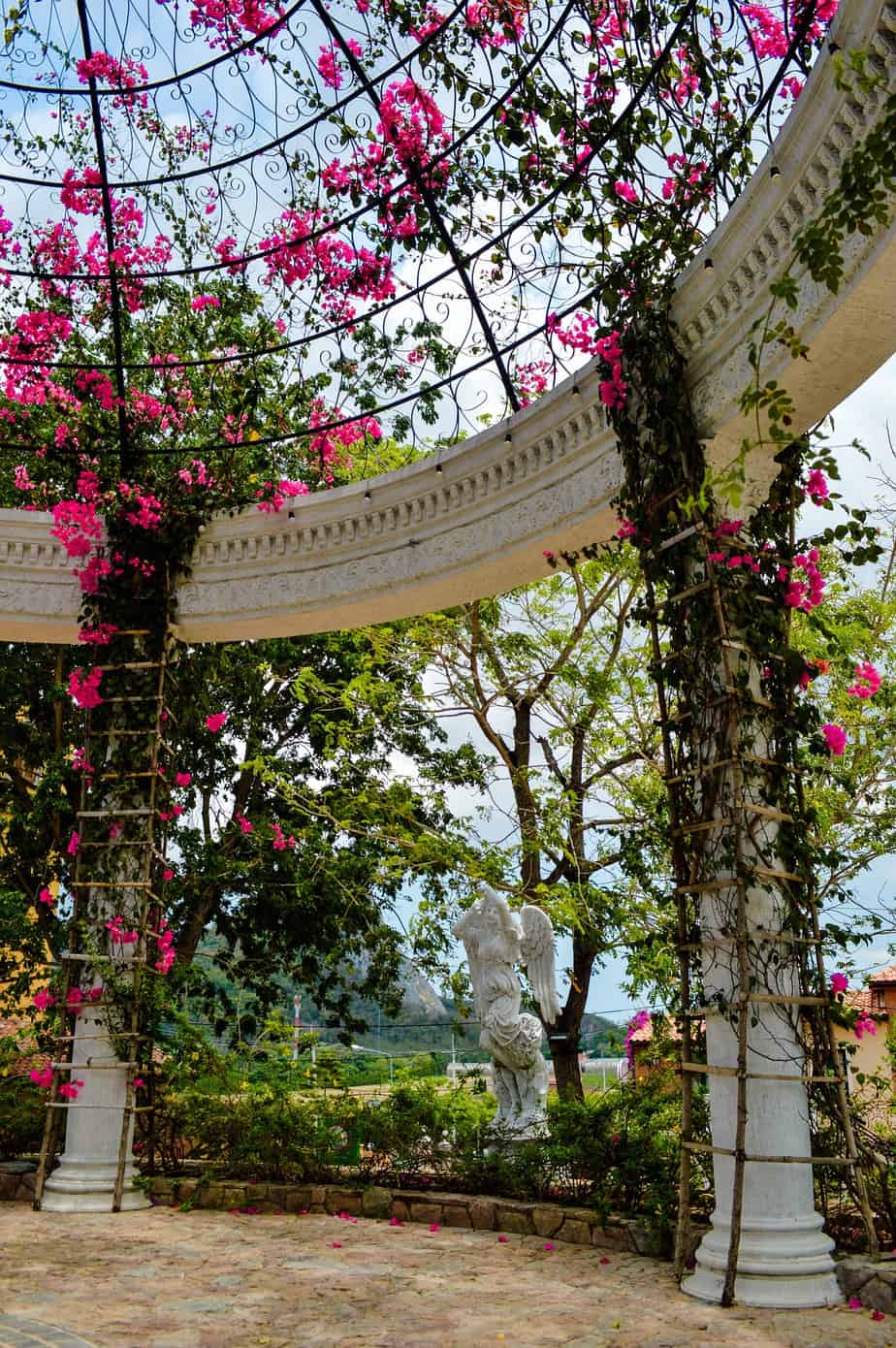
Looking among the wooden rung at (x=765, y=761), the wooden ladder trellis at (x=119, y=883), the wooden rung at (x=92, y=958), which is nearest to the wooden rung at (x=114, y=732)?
the wooden ladder trellis at (x=119, y=883)

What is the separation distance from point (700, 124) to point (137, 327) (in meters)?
8.05

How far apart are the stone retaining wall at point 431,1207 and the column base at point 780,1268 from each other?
98cm

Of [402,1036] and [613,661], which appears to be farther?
[402,1036]

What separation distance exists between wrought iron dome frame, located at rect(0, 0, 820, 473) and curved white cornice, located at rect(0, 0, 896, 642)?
0.44 m

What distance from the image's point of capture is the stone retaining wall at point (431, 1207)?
5.59 metres

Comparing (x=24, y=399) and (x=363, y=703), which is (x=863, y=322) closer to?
(x=24, y=399)

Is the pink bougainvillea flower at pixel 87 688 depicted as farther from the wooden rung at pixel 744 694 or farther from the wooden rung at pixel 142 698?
the wooden rung at pixel 744 694

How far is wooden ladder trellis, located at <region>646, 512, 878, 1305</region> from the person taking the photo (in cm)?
446

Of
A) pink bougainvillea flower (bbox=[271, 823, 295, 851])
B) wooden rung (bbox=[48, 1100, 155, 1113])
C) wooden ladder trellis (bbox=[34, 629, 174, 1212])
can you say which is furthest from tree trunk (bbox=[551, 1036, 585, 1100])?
wooden rung (bbox=[48, 1100, 155, 1113])

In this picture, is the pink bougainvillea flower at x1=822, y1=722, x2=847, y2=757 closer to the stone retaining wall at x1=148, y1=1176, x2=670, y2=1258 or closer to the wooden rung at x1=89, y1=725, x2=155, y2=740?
the stone retaining wall at x1=148, y1=1176, x2=670, y2=1258

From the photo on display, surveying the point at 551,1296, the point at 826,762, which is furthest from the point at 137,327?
the point at 551,1296

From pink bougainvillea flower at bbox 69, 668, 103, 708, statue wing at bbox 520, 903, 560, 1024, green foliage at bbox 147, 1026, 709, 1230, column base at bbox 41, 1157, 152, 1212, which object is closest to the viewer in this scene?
green foliage at bbox 147, 1026, 709, 1230

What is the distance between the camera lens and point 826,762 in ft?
35.0

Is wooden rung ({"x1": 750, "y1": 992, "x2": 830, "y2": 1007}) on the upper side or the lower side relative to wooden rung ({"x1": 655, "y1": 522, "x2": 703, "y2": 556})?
lower
